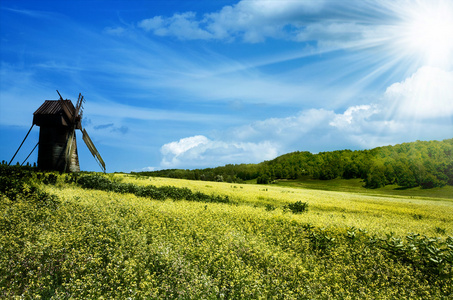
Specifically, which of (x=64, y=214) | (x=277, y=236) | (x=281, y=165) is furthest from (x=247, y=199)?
(x=281, y=165)

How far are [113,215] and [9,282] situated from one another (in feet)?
21.9

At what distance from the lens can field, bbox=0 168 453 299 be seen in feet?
29.0

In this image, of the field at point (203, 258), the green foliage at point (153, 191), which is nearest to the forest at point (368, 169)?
the green foliage at point (153, 191)

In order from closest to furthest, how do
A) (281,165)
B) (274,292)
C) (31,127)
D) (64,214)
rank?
1. (274,292)
2. (64,214)
3. (31,127)
4. (281,165)

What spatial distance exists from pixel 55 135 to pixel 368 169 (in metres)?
102

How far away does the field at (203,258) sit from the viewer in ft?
29.0

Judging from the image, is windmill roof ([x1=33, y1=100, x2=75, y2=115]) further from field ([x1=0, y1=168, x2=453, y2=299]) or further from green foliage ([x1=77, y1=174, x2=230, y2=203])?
field ([x1=0, y1=168, x2=453, y2=299])

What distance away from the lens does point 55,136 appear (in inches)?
1491

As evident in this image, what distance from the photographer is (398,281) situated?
1102cm

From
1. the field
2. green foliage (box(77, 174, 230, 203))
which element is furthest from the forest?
the field

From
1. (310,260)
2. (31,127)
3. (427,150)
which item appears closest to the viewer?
(310,260)

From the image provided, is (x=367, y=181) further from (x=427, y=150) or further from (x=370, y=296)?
(x=370, y=296)

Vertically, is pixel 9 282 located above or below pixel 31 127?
below

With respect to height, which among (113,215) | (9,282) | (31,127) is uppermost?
(31,127)
